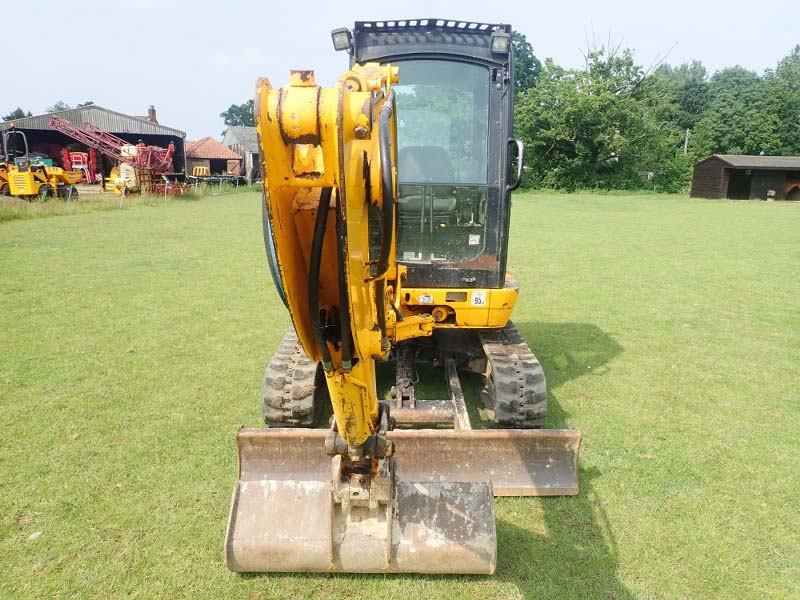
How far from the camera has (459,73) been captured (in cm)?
445

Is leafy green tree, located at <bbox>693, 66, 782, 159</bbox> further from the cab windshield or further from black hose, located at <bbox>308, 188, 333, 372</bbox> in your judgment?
black hose, located at <bbox>308, 188, 333, 372</bbox>

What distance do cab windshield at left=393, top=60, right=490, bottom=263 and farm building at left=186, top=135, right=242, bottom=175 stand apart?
160 feet

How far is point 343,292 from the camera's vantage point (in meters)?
2.14

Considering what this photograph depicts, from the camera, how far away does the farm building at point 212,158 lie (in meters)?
50.1

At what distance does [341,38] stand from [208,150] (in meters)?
51.1

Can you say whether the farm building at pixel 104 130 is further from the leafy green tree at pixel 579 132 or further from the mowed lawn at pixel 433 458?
the mowed lawn at pixel 433 458

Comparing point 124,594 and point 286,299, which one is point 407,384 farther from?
point 286,299

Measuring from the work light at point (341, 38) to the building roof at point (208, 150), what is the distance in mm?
49812

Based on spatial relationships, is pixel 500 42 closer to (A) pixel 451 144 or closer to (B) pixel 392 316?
(A) pixel 451 144

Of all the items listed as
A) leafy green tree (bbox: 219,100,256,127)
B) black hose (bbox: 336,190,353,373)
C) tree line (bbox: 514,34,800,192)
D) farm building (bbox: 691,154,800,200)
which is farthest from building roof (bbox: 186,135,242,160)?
leafy green tree (bbox: 219,100,256,127)

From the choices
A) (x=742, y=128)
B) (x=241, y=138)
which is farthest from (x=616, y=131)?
(x=241, y=138)

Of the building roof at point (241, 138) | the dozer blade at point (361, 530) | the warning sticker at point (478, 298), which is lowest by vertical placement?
the dozer blade at point (361, 530)

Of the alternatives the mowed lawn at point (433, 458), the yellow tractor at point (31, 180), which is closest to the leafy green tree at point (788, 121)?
the mowed lawn at point (433, 458)

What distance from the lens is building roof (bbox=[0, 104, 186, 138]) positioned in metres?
36.7
